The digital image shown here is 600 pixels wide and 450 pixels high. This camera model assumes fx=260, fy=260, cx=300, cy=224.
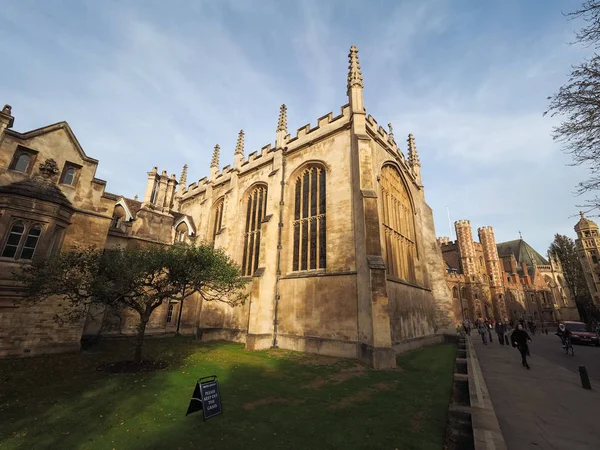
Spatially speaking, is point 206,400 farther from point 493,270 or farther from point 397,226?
point 493,270

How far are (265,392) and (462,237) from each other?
54387mm

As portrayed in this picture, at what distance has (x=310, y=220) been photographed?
1741cm

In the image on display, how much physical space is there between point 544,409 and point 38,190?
2138 centimetres

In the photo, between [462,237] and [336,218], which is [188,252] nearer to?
[336,218]

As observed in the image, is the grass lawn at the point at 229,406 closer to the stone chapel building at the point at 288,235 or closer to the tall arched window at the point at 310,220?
the stone chapel building at the point at 288,235

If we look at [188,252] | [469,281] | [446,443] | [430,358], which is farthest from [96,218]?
[469,281]

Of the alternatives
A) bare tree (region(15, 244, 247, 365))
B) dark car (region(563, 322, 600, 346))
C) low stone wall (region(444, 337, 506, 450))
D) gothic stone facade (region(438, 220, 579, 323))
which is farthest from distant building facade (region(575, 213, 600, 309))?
bare tree (region(15, 244, 247, 365))

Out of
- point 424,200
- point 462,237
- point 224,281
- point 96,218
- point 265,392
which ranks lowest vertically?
point 265,392

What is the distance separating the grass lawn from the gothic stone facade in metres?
43.3

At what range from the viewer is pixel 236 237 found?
21.9m

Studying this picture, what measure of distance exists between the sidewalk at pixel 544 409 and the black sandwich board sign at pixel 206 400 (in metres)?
5.90

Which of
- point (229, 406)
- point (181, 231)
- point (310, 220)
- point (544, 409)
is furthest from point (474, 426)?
point (181, 231)

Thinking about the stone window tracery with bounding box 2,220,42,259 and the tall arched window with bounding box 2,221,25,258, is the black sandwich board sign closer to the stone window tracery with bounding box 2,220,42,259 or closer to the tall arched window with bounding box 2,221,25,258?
the stone window tracery with bounding box 2,220,42,259

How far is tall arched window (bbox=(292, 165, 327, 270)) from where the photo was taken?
16.5 meters
